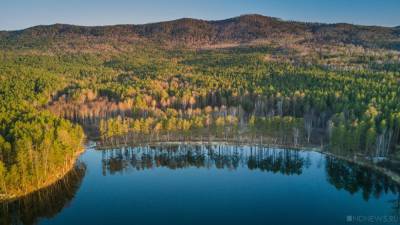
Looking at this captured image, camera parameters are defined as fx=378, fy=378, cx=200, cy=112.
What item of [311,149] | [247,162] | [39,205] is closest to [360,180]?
[311,149]

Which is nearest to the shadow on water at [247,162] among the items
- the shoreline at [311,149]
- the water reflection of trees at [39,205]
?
the shoreline at [311,149]

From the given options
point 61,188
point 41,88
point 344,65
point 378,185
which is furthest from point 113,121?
point 344,65

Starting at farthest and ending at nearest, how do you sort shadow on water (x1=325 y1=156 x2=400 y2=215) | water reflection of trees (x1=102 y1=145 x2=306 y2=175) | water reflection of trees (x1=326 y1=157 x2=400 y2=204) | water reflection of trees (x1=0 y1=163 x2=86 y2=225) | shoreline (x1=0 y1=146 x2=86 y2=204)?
water reflection of trees (x1=102 y1=145 x2=306 y2=175) → water reflection of trees (x1=326 y1=157 x2=400 y2=204) → shadow on water (x1=325 y1=156 x2=400 y2=215) → shoreline (x1=0 y1=146 x2=86 y2=204) → water reflection of trees (x1=0 y1=163 x2=86 y2=225)

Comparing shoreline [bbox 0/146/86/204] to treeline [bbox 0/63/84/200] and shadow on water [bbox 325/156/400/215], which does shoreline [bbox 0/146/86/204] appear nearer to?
treeline [bbox 0/63/84/200]

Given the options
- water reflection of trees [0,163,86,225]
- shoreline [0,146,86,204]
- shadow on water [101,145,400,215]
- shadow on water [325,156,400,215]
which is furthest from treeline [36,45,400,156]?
water reflection of trees [0,163,86,225]

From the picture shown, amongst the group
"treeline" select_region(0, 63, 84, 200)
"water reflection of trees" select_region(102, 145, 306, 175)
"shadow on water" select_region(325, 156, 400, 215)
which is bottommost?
"shadow on water" select_region(325, 156, 400, 215)

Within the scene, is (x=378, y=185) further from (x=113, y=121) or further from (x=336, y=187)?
(x=113, y=121)

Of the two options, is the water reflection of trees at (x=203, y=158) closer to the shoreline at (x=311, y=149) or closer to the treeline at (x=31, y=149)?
→ the shoreline at (x=311, y=149)

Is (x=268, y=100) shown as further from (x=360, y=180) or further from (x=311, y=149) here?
(x=360, y=180)
